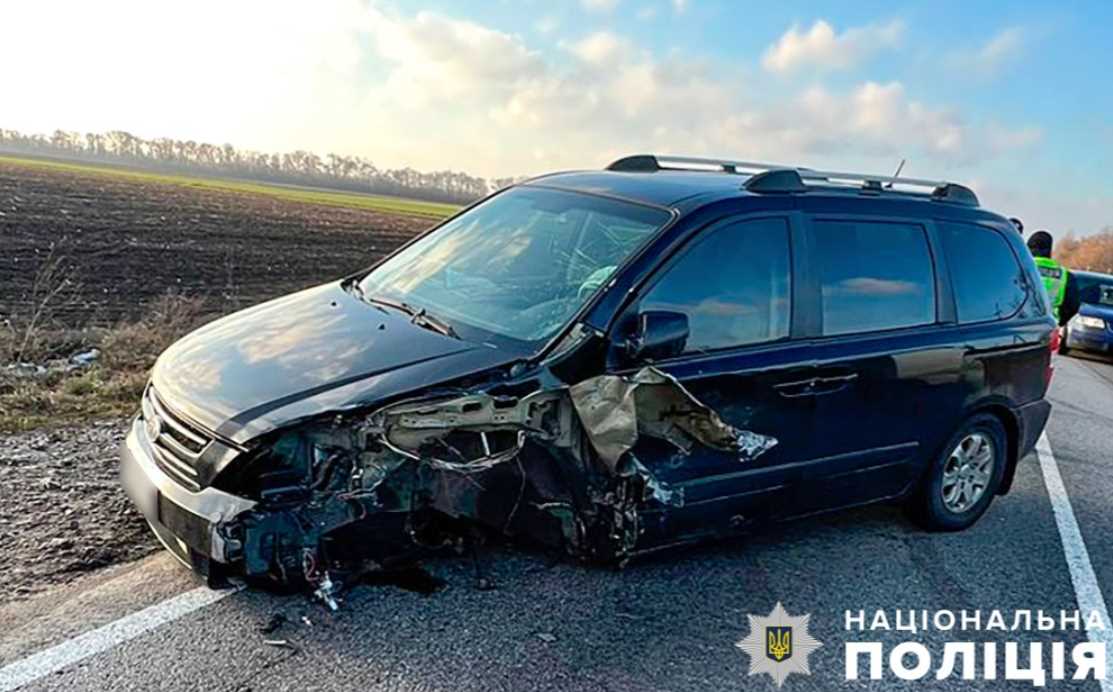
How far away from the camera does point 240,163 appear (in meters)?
115

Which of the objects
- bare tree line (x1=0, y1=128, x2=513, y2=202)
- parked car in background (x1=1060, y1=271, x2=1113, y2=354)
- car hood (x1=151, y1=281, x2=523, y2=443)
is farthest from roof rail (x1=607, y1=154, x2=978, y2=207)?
bare tree line (x1=0, y1=128, x2=513, y2=202)

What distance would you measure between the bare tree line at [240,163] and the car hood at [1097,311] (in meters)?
96.0

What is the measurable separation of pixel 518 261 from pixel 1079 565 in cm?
352

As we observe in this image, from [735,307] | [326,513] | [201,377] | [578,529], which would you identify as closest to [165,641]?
[326,513]

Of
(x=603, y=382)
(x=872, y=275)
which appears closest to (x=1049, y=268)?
(x=872, y=275)

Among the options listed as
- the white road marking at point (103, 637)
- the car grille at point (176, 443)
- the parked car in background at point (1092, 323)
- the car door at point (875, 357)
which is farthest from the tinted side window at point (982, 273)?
the parked car in background at point (1092, 323)

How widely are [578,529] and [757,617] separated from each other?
0.90 meters

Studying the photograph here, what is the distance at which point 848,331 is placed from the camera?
13.9ft

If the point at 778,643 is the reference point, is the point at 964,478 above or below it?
above

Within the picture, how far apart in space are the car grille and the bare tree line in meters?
106

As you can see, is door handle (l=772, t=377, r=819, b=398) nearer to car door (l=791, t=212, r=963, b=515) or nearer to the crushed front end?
car door (l=791, t=212, r=963, b=515)

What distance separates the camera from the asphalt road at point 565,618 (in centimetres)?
292

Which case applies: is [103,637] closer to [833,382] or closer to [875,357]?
[833,382]

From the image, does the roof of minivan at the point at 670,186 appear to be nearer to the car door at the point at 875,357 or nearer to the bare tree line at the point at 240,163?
the car door at the point at 875,357
